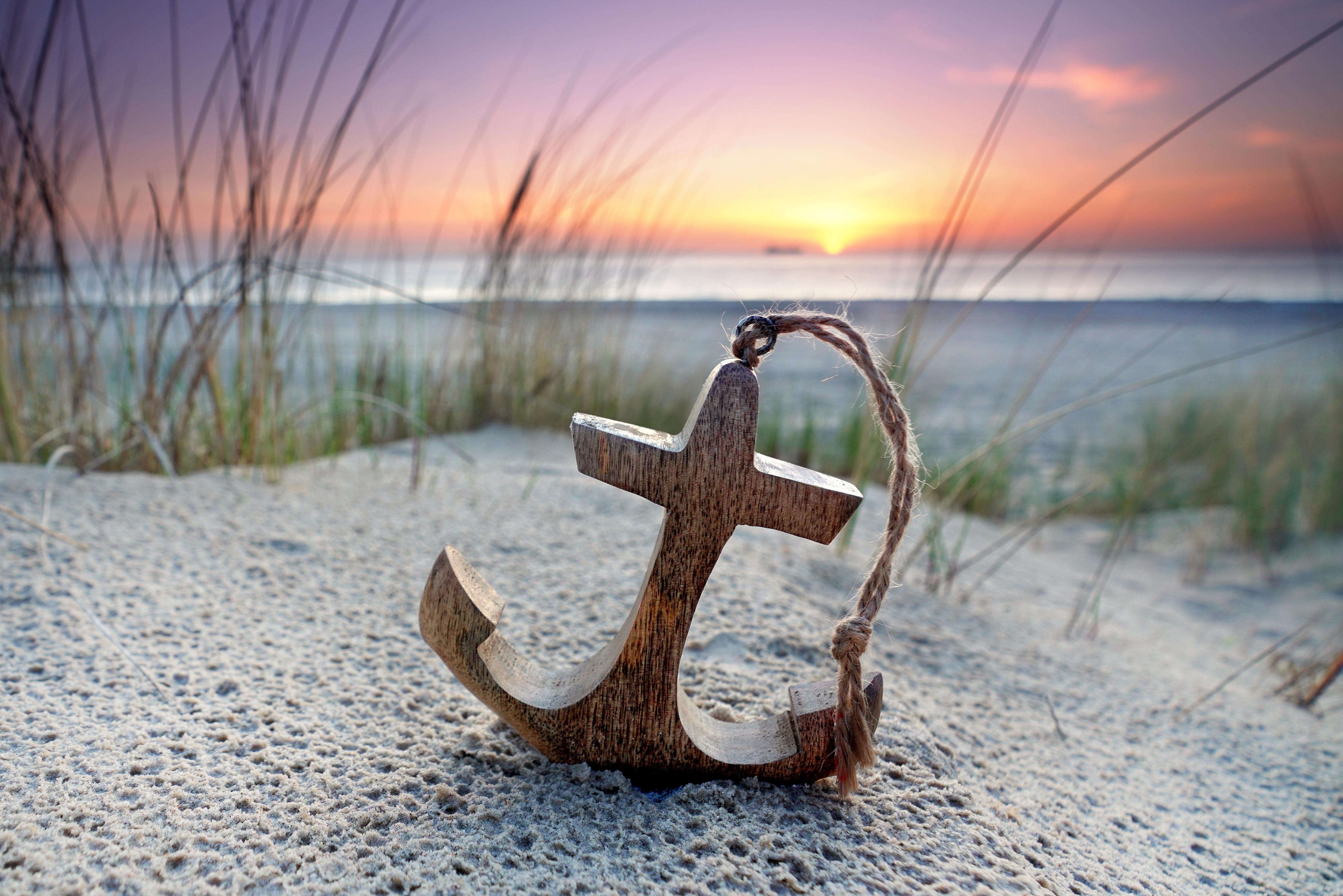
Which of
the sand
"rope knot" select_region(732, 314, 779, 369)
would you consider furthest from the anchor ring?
the sand

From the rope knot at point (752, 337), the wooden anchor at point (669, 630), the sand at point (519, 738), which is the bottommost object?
the sand at point (519, 738)

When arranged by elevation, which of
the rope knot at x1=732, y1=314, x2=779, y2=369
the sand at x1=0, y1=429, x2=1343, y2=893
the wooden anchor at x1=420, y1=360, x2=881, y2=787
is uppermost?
the rope knot at x1=732, y1=314, x2=779, y2=369

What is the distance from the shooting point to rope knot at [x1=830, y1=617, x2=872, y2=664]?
3.14 ft

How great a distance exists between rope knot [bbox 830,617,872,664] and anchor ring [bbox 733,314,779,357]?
346 millimetres

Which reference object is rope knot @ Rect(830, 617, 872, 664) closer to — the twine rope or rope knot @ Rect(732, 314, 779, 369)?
the twine rope

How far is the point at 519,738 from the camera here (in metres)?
1.15

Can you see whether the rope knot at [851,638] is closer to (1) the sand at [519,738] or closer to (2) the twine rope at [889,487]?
(2) the twine rope at [889,487]

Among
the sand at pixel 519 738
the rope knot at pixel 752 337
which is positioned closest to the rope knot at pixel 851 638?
the sand at pixel 519 738

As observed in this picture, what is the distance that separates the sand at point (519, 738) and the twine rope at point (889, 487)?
0.12 m

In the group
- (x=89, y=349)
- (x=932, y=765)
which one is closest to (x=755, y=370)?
(x=932, y=765)

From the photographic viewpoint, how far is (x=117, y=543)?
1644mm

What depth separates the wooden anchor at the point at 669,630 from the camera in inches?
36.7

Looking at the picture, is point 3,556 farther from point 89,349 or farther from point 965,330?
point 965,330

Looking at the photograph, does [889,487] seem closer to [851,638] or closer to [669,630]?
[851,638]
